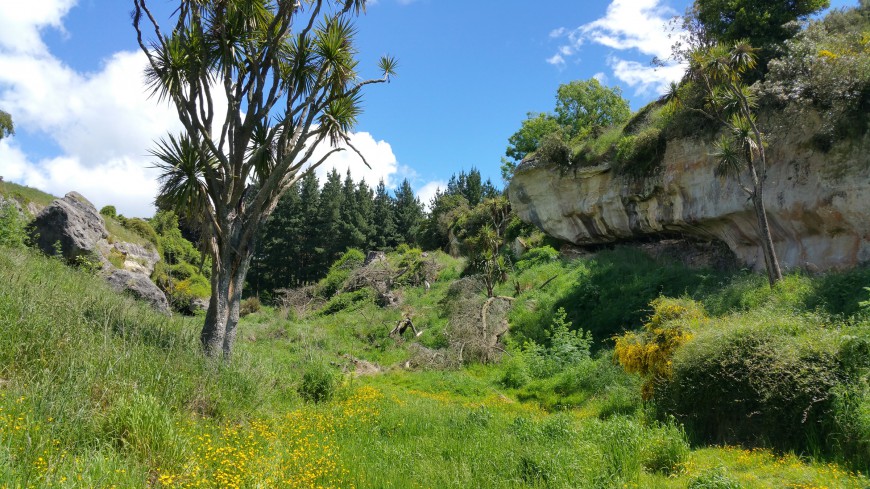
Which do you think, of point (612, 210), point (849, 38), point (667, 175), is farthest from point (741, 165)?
point (612, 210)

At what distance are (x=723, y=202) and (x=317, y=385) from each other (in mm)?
14021

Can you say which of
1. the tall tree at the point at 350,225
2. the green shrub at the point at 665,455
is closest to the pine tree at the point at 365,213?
the tall tree at the point at 350,225

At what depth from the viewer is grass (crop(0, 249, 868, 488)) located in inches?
198

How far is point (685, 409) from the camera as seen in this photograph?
8.73m

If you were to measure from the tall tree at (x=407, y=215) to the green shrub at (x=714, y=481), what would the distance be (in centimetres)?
5209

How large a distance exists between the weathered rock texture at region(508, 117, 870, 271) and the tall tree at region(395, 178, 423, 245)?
1376 inches

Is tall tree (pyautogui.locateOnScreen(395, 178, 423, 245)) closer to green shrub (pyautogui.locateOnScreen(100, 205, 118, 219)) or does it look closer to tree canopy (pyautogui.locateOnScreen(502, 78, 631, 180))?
tree canopy (pyautogui.locateOnScreen(502, 78, 631, 180))

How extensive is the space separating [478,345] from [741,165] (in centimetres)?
993

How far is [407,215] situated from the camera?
6200 centimetres

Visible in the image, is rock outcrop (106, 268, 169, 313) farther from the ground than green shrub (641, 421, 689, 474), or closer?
farther from the ground

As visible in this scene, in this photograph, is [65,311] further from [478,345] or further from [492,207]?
[492,207]

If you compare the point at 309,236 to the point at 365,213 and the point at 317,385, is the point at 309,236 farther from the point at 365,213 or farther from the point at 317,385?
the point at 317,385

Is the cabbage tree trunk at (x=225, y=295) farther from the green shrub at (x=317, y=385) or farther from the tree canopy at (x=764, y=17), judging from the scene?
the tree canopy at (x=764, y=17)

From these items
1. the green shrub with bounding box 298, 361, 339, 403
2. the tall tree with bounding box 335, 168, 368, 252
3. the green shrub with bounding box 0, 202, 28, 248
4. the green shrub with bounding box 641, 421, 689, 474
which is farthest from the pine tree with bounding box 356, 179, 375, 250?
the green shrub with bounding box 641, 421, 689, 474
